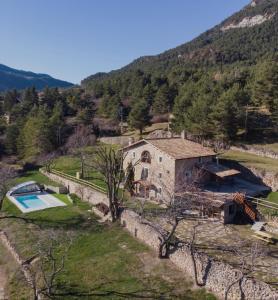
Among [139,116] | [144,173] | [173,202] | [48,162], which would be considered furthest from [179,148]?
[139,116]

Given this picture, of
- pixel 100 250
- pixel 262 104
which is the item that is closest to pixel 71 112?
pixel 262 104

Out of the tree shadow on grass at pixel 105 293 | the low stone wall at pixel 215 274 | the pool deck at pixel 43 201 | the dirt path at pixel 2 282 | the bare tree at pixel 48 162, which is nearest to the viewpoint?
the low stone wall at pixel 215 274

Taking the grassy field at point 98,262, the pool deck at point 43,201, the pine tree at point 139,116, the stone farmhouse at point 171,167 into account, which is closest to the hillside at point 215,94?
the pine tree at point 139,116

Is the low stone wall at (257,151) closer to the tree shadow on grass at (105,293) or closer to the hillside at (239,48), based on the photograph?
the tree shadow on grass at (105,293)

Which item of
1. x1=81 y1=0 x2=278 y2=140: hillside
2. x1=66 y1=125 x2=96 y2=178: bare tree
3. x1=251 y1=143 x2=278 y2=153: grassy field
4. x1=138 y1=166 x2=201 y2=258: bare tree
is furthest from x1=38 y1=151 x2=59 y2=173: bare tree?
x1=251 y1=143 x2=278 y2=153: grassy field

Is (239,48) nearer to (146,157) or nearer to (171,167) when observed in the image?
(146,157)

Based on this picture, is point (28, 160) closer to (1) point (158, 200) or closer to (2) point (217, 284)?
(1) point (158, 200)
